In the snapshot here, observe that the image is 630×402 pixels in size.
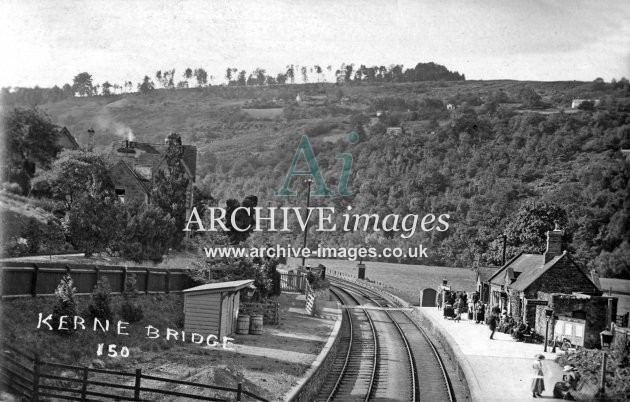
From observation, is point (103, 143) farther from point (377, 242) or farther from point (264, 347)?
point (264, 347)

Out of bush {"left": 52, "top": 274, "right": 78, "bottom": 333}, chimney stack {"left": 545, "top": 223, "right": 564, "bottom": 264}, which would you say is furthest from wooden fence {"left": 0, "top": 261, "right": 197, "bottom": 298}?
chimney stack {"left": 545, "top": 223, "right": 564, "bottom": 264}

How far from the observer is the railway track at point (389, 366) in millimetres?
25141

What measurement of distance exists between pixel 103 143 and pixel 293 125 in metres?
52.5

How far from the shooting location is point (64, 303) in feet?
71.4

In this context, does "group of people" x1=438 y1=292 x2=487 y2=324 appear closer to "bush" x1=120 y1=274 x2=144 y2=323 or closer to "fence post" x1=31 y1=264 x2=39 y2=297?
"bush" x1=120 y1=274 x2=144 y2=323

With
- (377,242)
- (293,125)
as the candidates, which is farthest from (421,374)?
(293,125)

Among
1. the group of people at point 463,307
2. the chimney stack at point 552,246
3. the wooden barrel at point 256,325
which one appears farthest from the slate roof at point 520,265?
the wooden barrel at point 256,325

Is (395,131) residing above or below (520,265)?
above

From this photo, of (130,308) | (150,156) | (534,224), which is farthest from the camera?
(534,224)

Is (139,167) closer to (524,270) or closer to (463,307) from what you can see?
(463,307)

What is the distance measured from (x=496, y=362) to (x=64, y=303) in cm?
1646

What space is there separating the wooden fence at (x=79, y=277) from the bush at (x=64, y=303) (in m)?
0.88

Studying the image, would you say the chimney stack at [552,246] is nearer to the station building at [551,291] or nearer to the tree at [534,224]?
the station building at [551,291]

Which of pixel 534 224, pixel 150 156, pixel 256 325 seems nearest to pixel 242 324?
pixel 256 325
